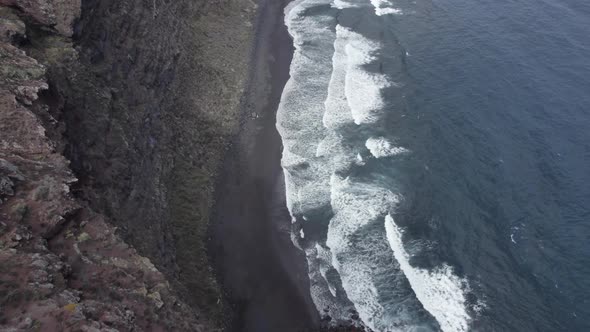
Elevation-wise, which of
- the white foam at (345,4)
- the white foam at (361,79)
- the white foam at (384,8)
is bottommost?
the white foam at (361,79)

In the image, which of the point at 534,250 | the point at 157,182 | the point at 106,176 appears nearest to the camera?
the point at 106,176

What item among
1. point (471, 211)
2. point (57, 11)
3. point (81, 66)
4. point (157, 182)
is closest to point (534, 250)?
point (471, 211)

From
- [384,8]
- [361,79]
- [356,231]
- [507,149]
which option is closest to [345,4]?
[384,8]

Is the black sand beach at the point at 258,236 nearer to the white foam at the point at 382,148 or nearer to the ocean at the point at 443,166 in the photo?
the ocean at the point at 443,166

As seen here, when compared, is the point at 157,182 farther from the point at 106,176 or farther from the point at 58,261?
the point at 58,261

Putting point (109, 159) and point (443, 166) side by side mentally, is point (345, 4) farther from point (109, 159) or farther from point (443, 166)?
point (109, 159)

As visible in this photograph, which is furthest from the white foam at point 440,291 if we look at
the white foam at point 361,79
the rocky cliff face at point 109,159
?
the white foam at point 361,79
